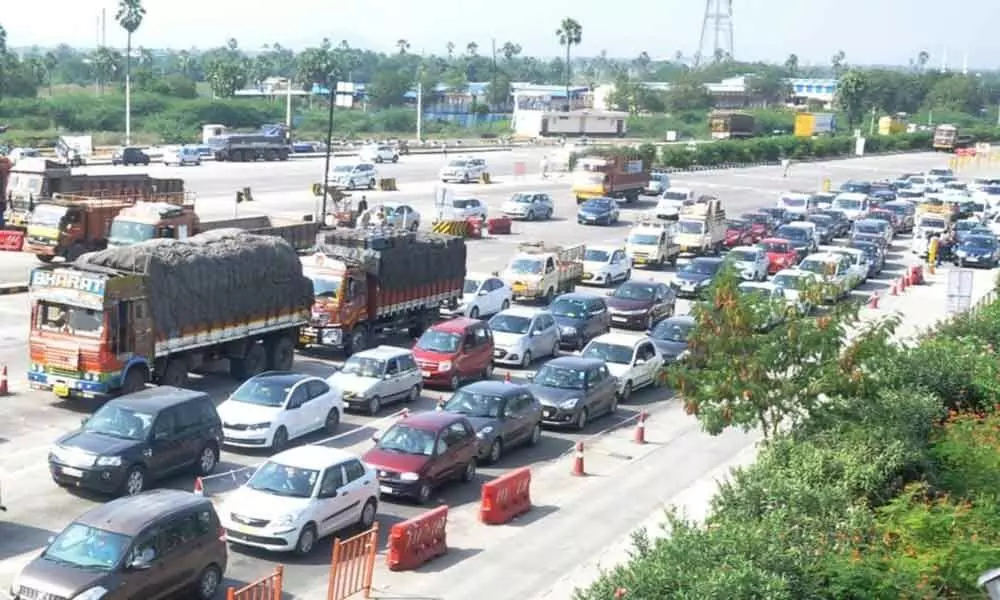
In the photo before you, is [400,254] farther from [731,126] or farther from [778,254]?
[731,126]

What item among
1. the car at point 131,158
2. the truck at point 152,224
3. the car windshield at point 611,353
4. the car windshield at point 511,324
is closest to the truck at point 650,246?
the truck at point 152,224

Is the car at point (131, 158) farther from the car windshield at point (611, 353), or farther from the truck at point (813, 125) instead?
the truck at point (813, 125)

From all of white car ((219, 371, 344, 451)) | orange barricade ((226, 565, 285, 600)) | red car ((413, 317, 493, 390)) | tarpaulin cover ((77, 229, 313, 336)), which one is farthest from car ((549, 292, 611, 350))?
orange barricade ((226, 565, 285, 600))

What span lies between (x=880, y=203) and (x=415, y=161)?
124ft

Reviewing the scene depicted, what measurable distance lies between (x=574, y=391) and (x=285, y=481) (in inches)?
393

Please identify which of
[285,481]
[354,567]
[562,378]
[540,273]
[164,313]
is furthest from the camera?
[540,273]

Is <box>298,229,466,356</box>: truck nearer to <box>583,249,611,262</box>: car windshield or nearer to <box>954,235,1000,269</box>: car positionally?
<box>583,249,611,262</box>: car windshield

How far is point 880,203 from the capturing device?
75.1 m

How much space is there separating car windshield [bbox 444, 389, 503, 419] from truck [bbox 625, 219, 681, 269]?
26.2m

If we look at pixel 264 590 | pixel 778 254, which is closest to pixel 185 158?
pixel 778 254

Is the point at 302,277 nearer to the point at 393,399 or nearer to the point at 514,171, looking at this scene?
the point at 393,399

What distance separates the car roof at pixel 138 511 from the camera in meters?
16.3

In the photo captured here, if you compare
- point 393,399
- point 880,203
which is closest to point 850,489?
point 393,399

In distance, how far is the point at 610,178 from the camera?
7225cm
